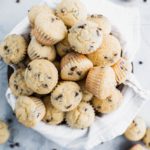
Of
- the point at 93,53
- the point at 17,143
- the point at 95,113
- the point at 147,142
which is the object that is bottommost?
the point at 147,142

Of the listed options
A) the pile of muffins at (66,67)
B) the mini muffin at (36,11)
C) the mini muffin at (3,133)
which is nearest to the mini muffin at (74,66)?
the pile of muffins at (66,67)

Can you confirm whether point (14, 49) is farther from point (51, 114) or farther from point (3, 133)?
point (3, 133)

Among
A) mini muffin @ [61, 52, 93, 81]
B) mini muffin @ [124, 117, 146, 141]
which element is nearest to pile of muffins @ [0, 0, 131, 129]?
mini muffin @ [61, 52, 93, 81]

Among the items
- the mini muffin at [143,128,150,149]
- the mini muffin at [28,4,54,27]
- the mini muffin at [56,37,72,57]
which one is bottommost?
the mini muffin at [143,128,150,149]

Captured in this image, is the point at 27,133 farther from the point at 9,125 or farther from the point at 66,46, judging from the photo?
the point at 66,46

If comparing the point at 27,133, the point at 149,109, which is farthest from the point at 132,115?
the point at 27,133

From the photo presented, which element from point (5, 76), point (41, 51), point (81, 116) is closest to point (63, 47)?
point (41, 51)

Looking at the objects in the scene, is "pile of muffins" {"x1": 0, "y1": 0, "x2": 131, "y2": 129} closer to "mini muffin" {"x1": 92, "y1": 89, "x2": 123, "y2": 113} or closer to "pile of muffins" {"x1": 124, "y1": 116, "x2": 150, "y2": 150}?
"mini muffin" {"x1": 92, "y1": 89, "x2": 123, "y2": 113}

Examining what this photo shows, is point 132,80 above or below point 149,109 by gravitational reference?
above
